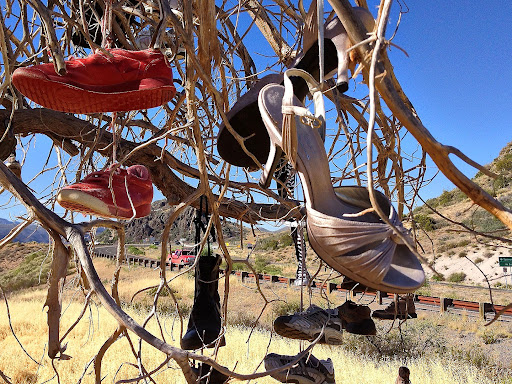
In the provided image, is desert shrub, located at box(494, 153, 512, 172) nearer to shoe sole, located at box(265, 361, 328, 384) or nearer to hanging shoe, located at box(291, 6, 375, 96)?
shoe sole, located at box(265, 361, 328, 384)

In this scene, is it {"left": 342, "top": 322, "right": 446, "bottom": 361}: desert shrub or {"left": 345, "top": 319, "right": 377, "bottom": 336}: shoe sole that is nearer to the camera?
{"left": 345, "top": 319, "right": 377, "bottom": 336}: shoe sole

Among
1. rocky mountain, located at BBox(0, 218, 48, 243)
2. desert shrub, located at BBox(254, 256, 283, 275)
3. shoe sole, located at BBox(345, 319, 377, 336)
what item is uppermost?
rocky mountain, located at BBox(0, 218, 48, 243)

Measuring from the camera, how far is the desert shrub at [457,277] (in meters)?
14.7

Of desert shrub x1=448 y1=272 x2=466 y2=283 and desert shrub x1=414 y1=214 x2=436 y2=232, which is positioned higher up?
desert shrub x1=414 y1=214 x2=436 y2=232

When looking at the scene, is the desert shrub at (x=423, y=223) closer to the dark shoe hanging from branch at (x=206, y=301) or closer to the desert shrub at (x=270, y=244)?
the dark shoe hanging from branch at (x=206, y=301)

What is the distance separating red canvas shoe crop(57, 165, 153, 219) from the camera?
144cm

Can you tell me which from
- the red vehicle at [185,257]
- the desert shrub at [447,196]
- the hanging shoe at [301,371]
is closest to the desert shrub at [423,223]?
the desert shrub at [447,196]

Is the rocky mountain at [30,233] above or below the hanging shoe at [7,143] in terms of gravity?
below

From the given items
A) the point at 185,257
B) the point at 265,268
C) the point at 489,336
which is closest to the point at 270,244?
the point at 265,268

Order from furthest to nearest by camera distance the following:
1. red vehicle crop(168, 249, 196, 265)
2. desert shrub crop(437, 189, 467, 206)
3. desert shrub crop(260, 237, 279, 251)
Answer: desert shrub crop(260, 237, 279, 251), desert shrub crop(437, 189, 467, 206), red vehicle crop(168, 249, 196, 265)

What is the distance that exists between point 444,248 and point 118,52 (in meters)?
18.4

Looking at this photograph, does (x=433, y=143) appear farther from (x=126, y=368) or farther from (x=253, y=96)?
(x=126, y=368)

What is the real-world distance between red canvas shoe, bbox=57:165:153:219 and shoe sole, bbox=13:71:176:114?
0.91 ft

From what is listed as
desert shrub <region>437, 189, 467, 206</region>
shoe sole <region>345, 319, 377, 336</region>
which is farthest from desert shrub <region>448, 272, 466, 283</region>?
shoe sole <region>345, 319, 377, 336</region>
